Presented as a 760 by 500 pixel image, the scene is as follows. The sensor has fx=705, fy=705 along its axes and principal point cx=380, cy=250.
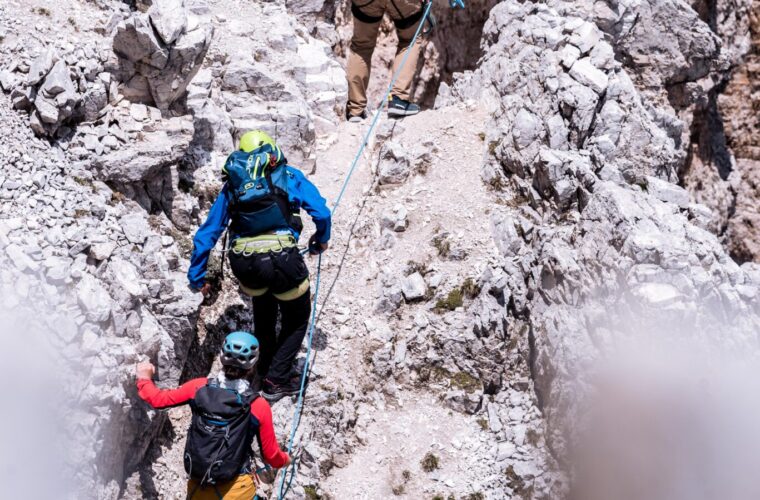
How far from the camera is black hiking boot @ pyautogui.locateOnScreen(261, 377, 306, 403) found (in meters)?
8.36

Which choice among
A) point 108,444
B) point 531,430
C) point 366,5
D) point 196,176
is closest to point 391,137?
point 366,5

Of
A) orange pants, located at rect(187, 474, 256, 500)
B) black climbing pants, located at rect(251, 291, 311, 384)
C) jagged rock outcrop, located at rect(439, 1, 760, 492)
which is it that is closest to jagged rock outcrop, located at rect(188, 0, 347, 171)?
jagged rock outcrop, located at rect(439, 1, 760, 492)

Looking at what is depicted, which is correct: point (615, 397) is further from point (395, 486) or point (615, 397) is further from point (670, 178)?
point (670, 178)

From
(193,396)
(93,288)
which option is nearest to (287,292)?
(193,396)

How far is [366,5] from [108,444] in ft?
25.6

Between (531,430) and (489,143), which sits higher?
(489,143)

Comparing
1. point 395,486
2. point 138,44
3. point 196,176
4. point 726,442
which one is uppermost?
point 138,44

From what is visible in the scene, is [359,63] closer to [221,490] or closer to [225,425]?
[225,425]

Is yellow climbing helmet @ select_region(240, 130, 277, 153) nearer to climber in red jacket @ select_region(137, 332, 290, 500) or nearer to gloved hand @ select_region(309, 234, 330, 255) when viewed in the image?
gloved hand @ select_region(309, 234, 330, 255)

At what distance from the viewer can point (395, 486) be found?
819cm


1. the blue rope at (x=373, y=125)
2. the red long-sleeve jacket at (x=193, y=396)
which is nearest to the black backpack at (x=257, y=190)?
the red long-sleeve jacket at (x=193, y=396)

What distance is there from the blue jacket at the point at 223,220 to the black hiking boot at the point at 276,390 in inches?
57.9

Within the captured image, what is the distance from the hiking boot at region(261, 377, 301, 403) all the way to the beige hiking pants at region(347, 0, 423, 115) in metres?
5.35

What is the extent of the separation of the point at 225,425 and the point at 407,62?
729 cm
